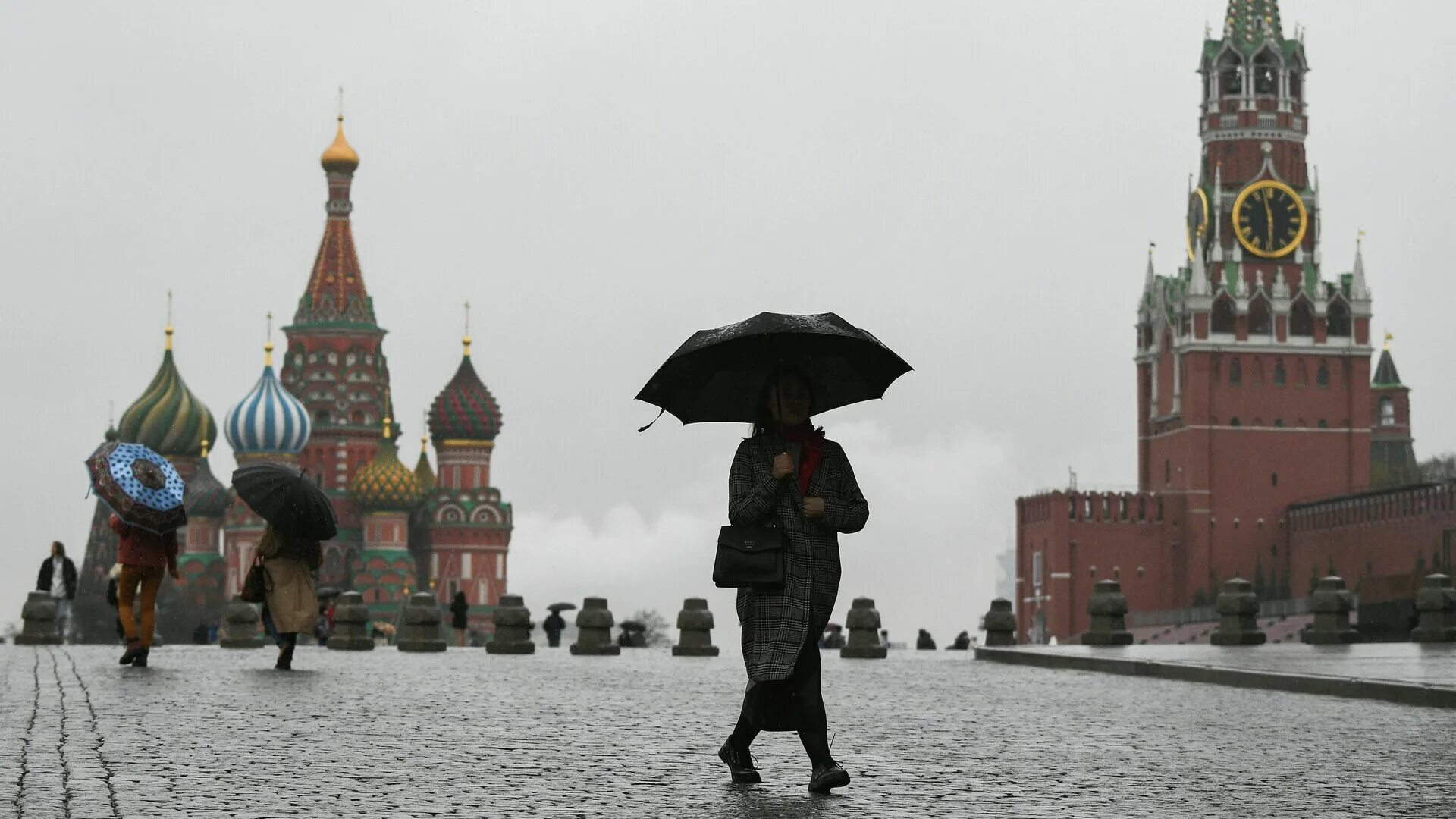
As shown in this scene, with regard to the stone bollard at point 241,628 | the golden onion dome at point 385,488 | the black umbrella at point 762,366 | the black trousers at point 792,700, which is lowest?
the black trousers at point 792,700

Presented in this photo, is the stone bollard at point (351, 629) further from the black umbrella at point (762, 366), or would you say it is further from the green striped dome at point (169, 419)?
the green striped dome at point (169, 419)

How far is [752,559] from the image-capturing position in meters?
9.18

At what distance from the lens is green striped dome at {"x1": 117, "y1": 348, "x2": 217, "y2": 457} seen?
122500 mm

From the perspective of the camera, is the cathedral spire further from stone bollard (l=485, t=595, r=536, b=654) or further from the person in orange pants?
the person in orange pants

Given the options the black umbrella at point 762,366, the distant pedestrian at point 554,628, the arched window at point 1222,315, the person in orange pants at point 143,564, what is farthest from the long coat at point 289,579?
the arched window at point 1222,315

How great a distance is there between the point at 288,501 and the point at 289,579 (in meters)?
0.84

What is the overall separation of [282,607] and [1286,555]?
296 feet

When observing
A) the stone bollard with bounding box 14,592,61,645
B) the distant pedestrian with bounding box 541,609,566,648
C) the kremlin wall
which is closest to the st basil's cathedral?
the kremlin wall

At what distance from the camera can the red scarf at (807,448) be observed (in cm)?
929

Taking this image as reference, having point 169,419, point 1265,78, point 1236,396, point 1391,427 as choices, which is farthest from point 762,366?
point 1391,427

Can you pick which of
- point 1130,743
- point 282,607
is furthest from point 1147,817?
point 282,607

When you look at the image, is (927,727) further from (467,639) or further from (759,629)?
(467,639)

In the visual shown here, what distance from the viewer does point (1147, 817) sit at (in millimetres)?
8344

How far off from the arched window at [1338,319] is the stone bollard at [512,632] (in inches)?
3313
